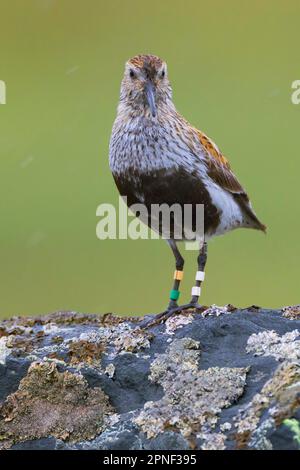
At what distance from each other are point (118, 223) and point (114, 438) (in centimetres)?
343

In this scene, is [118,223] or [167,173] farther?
[118,223]

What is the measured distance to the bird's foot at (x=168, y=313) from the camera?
5.88 metres

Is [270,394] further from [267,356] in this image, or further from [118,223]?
[118,223]

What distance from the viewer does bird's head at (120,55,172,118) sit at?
7262 mm

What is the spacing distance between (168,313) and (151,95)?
6.78ft

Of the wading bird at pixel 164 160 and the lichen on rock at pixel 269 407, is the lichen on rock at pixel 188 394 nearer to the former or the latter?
the lichen on rock at pixel 269 407

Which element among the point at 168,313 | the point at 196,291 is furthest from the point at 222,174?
the point at 168,313

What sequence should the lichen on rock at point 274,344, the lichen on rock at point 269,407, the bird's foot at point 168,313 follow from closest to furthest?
the lichen on rock at point 269,407, the lichen on rock at point 274,344, the bird's foot at point 168,313

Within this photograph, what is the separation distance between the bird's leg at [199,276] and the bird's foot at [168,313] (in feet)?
0.16

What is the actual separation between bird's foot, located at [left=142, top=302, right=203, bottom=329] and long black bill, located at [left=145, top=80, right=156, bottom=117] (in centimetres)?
171

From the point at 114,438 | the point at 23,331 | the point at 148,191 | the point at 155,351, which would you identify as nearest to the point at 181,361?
the point at 155,351

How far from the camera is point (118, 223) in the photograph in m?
A: 7.57

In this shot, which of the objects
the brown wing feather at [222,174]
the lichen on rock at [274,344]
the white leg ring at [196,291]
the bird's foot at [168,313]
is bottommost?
the lichen on rock at [274,344]

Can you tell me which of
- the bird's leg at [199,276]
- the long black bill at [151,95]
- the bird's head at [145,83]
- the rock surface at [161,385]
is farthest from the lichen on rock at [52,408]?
the bird's head at [145,83]
